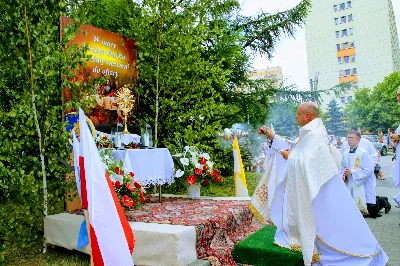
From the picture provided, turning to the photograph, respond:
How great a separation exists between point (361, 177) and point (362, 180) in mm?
101

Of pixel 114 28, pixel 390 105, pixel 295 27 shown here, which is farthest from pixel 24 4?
pixel 390 105

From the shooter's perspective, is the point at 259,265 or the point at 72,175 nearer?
the point at 259,265

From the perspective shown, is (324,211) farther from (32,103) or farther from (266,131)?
(32,103)

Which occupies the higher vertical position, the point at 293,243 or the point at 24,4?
the point at 24,4

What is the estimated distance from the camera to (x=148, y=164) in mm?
6391

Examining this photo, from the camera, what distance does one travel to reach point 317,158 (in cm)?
419

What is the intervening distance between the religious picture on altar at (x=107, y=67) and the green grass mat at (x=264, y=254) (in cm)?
421

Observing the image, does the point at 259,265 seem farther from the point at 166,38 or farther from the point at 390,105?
the point at 390,105

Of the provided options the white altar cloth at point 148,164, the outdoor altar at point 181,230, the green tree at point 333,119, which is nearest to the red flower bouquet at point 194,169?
the white altar cloth at point 148,164

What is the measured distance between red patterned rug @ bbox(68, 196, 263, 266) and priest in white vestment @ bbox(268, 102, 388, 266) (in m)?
1.09

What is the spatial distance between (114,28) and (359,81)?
60355 millimetres

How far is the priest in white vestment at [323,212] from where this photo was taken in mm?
4086

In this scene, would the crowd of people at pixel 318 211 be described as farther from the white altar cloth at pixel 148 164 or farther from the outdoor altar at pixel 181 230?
the white altar cloth at pixel 148 164

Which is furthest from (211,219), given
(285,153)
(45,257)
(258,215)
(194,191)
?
(45,257)
